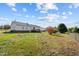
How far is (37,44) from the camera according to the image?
199 cm

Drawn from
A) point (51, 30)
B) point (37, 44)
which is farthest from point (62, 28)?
point (37, 44)

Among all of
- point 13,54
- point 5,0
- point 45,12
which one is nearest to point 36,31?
point 45,12

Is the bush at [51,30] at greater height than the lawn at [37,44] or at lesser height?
greater

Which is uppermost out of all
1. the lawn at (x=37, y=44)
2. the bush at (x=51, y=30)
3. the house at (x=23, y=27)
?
the house at (x=23, y=27)

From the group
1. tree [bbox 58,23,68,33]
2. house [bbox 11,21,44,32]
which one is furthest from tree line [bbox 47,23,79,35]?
house [bbox 11,21,44,32]

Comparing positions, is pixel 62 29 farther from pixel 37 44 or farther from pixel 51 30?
pixel 37 44

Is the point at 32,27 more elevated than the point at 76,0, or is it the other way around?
the point at 76,0

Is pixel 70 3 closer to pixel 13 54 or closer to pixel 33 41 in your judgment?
pixel 33 41

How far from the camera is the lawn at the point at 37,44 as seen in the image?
1.96 meters

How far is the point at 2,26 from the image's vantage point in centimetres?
201

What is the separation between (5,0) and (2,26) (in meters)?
0.30

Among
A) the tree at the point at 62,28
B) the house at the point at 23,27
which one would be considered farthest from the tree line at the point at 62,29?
the house at the point at 23,27

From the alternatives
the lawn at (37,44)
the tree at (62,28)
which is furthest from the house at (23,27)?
the tree at (62,28)

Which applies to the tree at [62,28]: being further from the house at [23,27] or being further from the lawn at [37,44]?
the house at [23,27]
